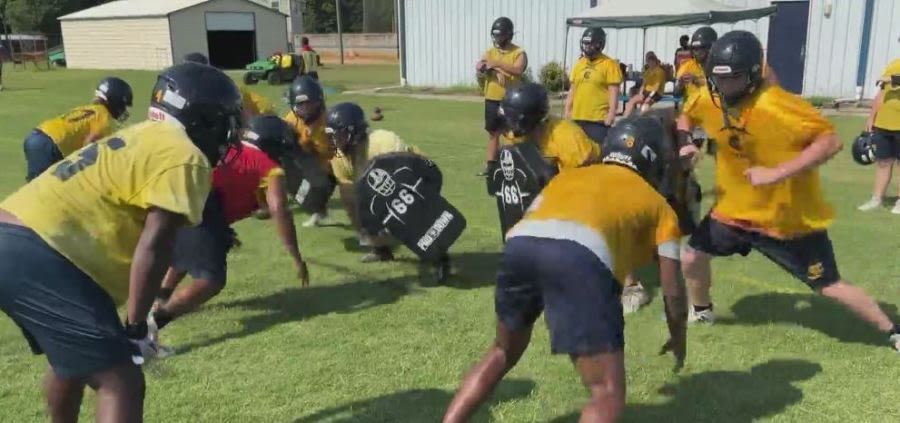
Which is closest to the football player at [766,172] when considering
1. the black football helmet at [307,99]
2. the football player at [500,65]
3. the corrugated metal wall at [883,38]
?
the black football helmet at [307,99]

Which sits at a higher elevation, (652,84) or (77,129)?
(77,129)

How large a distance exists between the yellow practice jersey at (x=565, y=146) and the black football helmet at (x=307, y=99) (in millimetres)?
2545

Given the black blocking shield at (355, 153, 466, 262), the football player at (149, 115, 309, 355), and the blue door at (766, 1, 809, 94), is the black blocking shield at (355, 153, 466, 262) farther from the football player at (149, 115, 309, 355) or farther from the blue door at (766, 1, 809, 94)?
the blue door at (766, 1, 809, 94)

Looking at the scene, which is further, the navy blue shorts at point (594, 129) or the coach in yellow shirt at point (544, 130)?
the navy blue shorts at point (594, 129)

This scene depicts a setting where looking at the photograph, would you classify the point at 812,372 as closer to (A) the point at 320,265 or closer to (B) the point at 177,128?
(B) the point at 177,128

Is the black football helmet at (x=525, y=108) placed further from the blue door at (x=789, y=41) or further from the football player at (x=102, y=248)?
the blue door at (x=789, y=41)

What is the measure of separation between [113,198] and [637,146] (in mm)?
2129

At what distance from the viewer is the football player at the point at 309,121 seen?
7.20 metres

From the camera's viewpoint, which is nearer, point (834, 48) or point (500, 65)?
point (500, 65)

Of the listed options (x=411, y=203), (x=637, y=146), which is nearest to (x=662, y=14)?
(x=411, y=203)

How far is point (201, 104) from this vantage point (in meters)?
3.14

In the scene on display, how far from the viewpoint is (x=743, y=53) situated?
432cm

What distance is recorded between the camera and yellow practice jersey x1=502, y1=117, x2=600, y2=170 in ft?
16.8

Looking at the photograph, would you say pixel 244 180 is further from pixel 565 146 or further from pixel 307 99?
pixel 565 146
